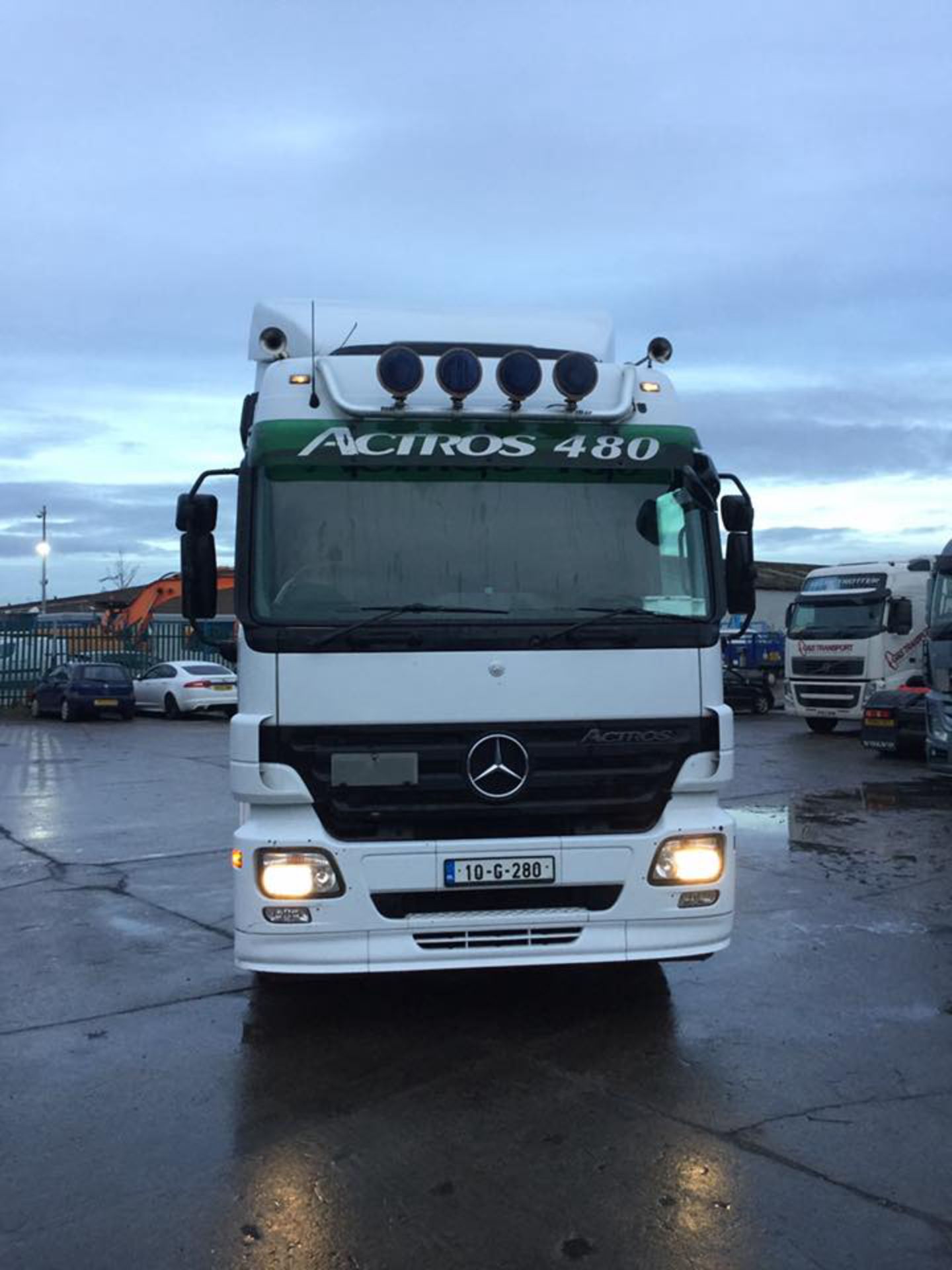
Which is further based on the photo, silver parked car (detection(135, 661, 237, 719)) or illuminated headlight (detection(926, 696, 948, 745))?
silver parked car (detection(135, 661, 237, 719))

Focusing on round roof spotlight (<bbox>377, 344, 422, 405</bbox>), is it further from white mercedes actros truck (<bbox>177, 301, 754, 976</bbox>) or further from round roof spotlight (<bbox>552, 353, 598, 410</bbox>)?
round roof spotlight (<bbox>552, 353, 598, 410</bbox>)

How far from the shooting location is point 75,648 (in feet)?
120

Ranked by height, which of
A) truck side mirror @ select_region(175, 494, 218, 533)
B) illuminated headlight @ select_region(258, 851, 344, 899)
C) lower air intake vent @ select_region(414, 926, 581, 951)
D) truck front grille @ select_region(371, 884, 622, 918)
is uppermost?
truck side mirror @ select_region(175, 494, 218, 533)

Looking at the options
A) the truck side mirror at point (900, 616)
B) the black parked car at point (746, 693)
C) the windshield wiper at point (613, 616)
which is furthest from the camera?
the black parked car at point (746, 693)

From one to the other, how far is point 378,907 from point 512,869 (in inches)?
23.6

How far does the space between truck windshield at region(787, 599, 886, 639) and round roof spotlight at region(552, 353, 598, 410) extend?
1729 centimetres

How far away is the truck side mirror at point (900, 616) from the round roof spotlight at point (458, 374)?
16934 millimetres

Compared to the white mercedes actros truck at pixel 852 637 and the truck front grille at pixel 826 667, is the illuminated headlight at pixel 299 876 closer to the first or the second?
the white mercedes actros truck at pixel 852 637

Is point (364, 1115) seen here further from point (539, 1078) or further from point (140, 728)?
point (140, 728)

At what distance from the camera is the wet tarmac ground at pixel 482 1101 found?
3.68 metres

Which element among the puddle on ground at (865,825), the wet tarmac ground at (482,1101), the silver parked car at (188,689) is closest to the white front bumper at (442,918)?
the wet tarmac ground at (482,1101)

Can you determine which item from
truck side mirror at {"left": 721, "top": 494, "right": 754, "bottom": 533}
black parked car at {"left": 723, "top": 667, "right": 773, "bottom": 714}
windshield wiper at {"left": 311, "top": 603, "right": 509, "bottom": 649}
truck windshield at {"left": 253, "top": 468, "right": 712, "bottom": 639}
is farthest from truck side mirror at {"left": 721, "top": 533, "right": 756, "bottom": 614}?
black parked car at {"left": 723, "top": 667, "right": 773, "bottom": 714}

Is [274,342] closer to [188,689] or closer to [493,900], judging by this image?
[493,900]

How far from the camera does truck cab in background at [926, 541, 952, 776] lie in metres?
13.4
